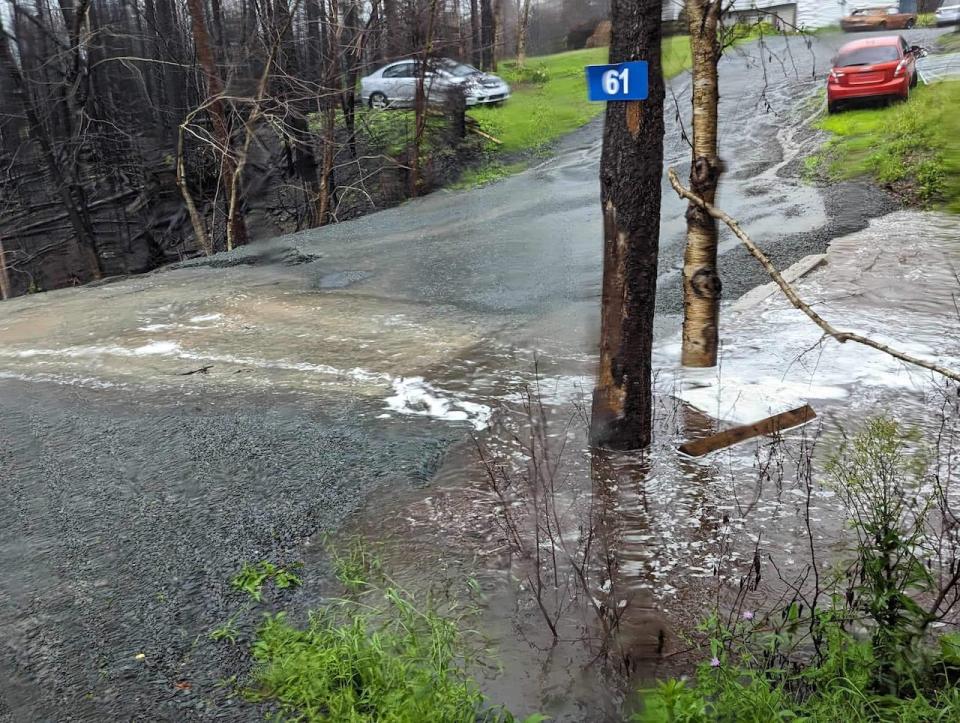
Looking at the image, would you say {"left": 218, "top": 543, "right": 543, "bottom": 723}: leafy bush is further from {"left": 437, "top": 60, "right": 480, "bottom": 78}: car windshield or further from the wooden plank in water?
{"left": 437, "top": 60, "right": 480, "bottom": 78}: car windshield

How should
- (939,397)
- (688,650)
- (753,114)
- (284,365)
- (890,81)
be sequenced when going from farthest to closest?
1. (753,114)
2. (890,81)
3. (284,365)
4. (939,397)
5. (688,650)

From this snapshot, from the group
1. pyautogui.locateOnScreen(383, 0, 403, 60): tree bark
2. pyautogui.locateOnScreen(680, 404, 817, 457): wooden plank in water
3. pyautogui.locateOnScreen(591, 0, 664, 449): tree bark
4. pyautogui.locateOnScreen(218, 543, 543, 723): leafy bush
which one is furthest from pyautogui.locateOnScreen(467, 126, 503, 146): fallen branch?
pyautogui.locateOnScreen(218, 543, 543, 723): leafy bush

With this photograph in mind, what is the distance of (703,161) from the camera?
6.33m

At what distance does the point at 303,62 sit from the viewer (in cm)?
2069

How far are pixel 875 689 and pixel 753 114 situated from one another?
1862 cm

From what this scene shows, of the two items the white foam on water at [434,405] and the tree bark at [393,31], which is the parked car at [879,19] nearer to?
the tree bark at [393,31]

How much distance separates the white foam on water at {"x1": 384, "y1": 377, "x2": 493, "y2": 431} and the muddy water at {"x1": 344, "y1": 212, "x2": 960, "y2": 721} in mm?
151

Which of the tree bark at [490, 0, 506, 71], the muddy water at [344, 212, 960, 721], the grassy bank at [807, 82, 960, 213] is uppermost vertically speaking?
the tree bark at [490, 0, 506, 71]

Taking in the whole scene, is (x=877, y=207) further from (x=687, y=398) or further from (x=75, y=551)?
(x=75, y=551)

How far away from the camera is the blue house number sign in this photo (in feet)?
16.5

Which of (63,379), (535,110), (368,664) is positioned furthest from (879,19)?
(368,664)

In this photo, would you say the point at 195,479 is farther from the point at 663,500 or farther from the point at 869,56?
the point at 869,56

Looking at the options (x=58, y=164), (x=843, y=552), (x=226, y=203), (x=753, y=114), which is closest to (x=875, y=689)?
(x=843, y=552)

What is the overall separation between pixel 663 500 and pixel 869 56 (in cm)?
1541
